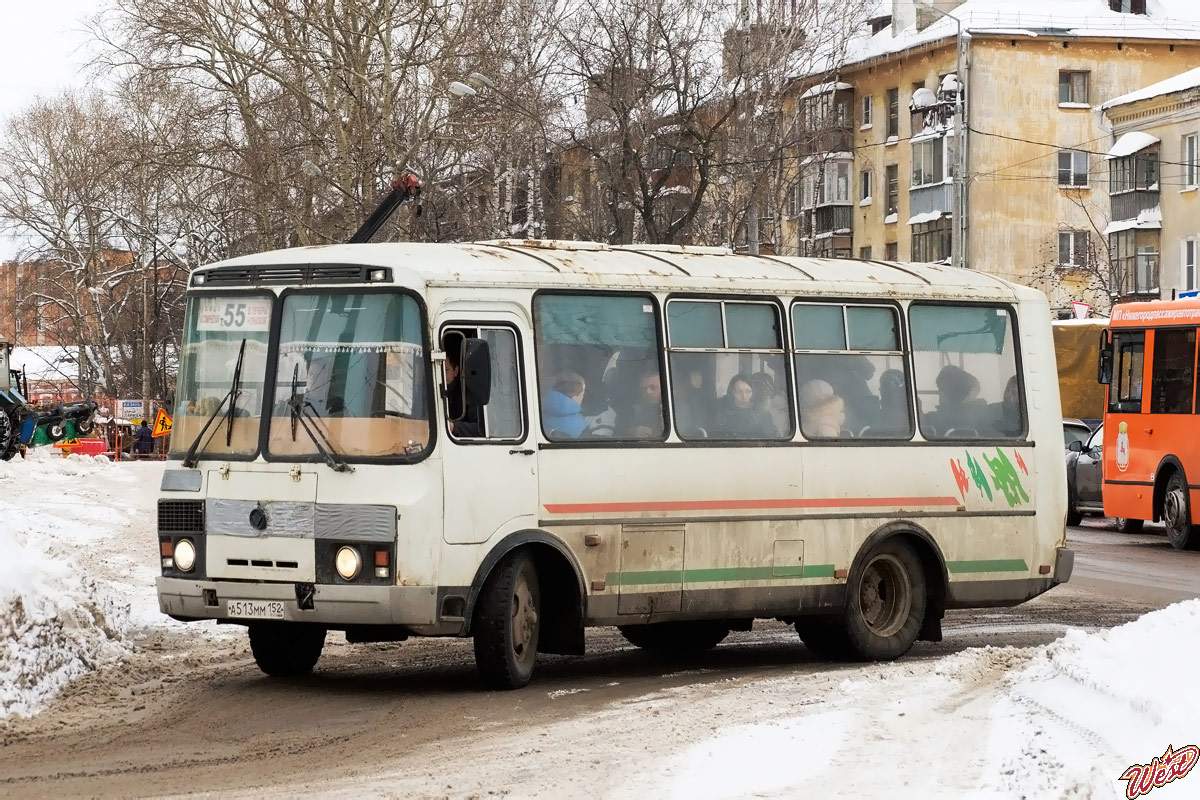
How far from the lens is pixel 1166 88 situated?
61.0m

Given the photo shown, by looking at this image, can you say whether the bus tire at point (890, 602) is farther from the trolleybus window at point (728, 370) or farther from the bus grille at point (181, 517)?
the bus grille at point (181, 517)

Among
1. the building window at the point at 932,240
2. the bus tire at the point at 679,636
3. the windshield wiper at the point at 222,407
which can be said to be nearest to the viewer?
the windshield wiper at the point at 222,407

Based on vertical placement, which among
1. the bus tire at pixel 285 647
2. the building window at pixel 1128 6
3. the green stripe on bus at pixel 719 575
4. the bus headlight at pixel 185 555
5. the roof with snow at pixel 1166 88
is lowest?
the bus tire at pixel 285 647

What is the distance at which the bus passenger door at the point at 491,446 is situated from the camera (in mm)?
11289

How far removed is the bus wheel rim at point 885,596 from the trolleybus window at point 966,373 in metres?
0.96

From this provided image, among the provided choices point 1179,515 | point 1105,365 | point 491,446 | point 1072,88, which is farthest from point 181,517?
point 1072,88

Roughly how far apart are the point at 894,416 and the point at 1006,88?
56003mm

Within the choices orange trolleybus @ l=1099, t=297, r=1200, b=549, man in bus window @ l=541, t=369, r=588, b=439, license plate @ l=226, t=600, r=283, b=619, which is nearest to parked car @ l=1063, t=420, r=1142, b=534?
orange trolleybus @ l=1099, t=297, r=1200, b=549

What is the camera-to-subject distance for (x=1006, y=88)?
67.5 metres

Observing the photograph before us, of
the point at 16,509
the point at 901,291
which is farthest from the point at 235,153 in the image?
the point at 901,291

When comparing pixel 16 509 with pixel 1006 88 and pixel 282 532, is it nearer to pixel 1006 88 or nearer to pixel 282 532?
pixel 282 532

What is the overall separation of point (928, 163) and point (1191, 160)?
12.3 metres

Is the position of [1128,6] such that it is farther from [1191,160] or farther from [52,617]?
[52,617]

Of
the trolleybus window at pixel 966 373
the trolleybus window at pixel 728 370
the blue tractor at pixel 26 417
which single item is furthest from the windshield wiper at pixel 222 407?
the blue tractor at pixel 26 417
